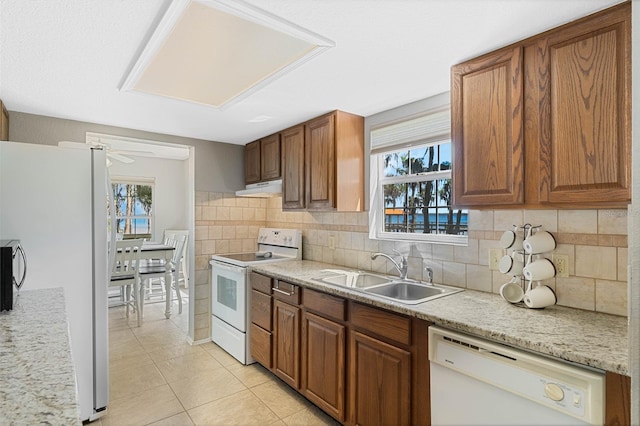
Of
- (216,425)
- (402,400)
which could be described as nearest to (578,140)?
(402,400)

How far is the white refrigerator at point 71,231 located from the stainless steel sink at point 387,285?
1.47m

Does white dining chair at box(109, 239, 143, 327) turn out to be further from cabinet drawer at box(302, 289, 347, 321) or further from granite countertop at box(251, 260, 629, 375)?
granite countertop at box(251, 260, 629, 375)

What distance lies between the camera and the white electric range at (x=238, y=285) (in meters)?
3.01

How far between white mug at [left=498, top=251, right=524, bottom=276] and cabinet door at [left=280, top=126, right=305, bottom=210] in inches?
64.7

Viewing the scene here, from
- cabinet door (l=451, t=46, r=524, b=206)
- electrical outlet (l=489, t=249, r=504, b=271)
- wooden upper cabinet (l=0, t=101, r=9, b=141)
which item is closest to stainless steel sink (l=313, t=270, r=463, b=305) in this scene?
electrical outlet (l=489, t=249, r=504, b=271)

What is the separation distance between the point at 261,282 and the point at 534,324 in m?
1.99

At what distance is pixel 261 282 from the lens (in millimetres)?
2848

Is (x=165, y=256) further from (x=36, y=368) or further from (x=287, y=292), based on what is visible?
(x=36, y=368)

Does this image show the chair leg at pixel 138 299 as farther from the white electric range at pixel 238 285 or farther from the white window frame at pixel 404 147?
the white window frame at pixel 404 147

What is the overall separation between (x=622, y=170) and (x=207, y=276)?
132 inches

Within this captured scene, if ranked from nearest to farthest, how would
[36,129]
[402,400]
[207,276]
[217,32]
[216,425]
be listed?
[217,32] < [402,400] < [216,425] < [36,129] < [207,276]

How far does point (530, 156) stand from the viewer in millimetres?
1532

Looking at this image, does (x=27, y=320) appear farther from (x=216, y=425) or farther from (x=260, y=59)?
(x=260, y=59)

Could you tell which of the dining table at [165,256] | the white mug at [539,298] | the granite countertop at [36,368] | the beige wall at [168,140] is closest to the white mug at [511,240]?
the white mug at [539,298]
